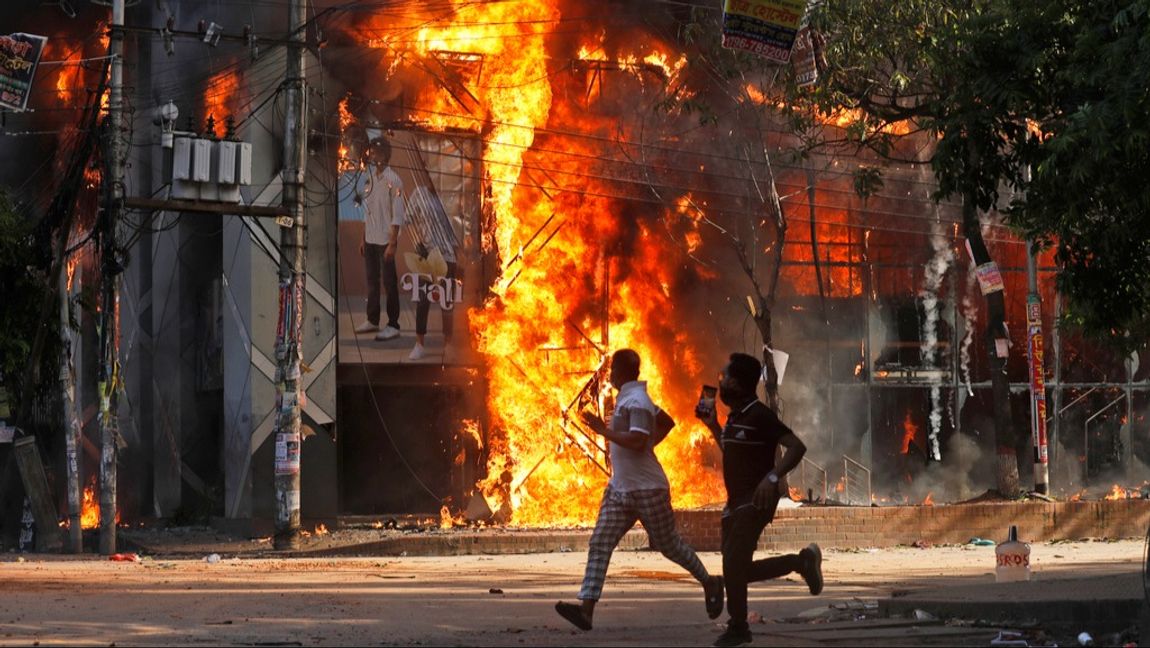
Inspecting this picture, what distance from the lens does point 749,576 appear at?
9.59 metres

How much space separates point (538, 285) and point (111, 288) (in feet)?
25.6

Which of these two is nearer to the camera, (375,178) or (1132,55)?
(1132,55)

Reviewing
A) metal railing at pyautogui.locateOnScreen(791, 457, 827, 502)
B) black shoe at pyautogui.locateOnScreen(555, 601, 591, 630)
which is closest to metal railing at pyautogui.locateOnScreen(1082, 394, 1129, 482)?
metal railing at pyautogui.locateOnScreen(791, 457, 827, 502)

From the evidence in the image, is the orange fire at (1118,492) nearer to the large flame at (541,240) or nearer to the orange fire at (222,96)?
the large flame at (541,240)

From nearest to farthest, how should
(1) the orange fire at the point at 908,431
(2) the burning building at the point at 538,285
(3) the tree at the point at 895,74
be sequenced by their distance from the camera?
1. (3) the tree at the point at 895,74
2. (2) the burning building at the point at 538,285
3. (1) the orange fire at the point at 908,431

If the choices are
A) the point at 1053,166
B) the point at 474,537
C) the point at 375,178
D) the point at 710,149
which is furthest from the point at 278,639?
the point at 710,149

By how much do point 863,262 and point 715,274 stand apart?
298cm

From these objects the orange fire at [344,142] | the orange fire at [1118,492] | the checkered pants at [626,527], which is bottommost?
the orange fire at [1118,492]

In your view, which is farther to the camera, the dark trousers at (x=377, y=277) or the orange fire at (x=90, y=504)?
the orange fire at (x=90, y=504)

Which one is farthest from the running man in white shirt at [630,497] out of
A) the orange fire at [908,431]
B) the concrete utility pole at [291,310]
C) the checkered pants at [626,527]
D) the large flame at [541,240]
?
the orange fire at [908,431]

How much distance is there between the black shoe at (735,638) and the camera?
943 cm

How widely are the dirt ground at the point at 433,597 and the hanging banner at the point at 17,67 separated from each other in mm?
6379

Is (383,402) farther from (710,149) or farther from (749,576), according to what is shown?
(749,576)

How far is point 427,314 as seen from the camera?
2645 centimetres
